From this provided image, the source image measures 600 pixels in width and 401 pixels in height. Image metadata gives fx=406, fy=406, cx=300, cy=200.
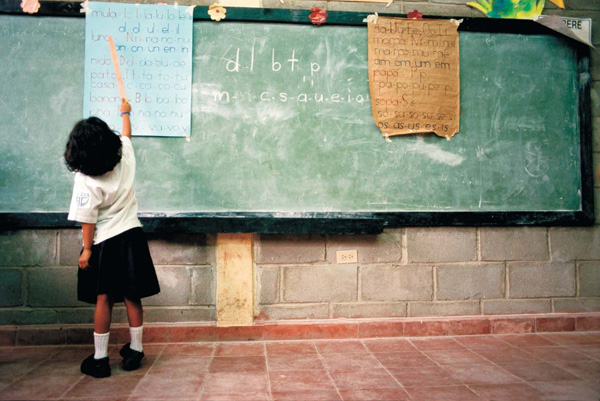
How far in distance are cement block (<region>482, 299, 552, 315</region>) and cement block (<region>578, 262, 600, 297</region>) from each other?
30cm

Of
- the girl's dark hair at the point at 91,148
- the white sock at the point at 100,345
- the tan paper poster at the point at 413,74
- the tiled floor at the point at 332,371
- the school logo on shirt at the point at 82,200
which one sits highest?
the tan paper poster at the point at 413,74

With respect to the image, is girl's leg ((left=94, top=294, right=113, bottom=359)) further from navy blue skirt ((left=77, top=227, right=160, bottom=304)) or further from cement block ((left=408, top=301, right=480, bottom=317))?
cement block ((left=408, top=301, right=480, bottom=317))

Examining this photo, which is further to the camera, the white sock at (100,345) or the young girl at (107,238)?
the white sock at (100,345)

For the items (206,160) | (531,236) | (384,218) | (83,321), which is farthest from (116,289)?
(531,236)

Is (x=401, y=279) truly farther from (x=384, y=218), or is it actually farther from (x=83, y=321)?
(x=83, y=321)

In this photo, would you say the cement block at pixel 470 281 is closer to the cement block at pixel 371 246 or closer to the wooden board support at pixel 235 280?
the cement block at pixel 371 246

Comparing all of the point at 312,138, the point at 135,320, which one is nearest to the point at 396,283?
the point at 312,138

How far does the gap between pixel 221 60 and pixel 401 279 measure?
2095 millimetres

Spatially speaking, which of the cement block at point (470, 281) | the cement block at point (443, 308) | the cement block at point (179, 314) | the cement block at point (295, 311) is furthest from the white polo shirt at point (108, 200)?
the cement block at point (470, 281)

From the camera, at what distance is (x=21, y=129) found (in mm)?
2840

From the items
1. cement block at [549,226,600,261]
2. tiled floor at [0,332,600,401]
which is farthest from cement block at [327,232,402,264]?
cement block at [549,226,600,261]

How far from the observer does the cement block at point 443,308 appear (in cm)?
307

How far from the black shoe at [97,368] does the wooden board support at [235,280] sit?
0.79 meters

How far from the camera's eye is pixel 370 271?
304 cm
